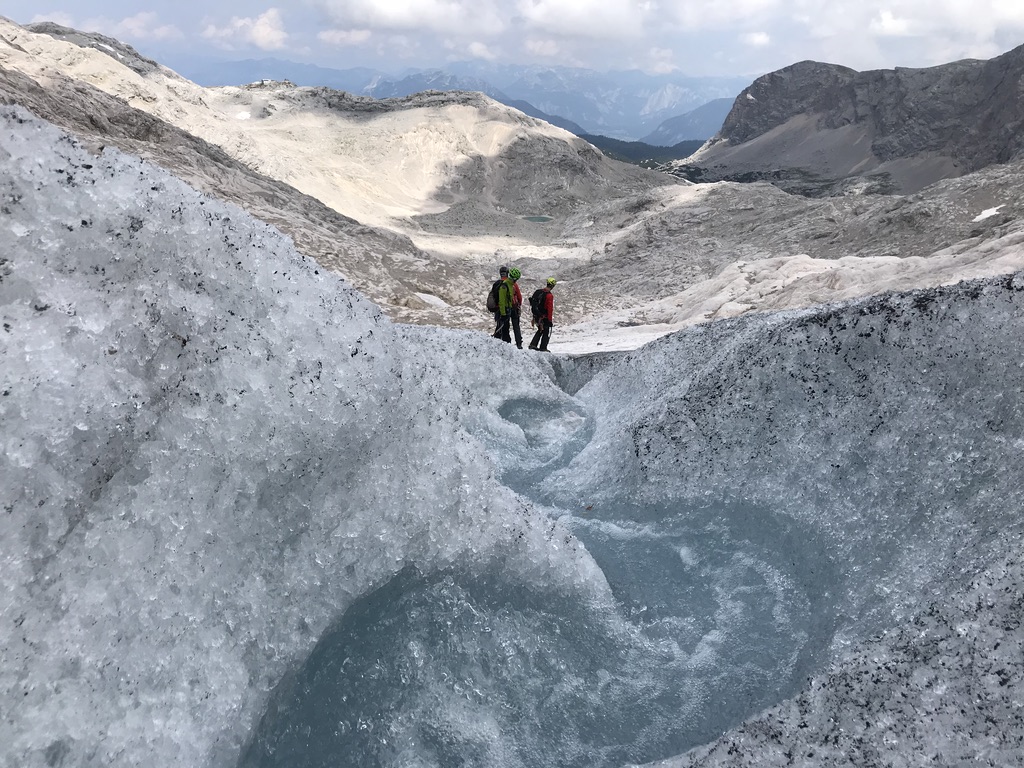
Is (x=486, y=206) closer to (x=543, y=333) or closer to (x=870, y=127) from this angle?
(x=543, y=333)

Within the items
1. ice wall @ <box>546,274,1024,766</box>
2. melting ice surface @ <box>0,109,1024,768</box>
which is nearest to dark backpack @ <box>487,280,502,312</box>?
ice wall @ <box>546,274,1024,766</box>

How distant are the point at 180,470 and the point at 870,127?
66.6 m

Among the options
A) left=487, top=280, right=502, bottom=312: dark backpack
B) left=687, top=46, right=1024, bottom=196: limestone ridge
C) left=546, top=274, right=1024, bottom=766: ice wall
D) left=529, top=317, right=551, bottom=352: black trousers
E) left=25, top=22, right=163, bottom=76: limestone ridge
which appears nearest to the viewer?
left=546, top=274, right=1024, bottom=766: ice wall

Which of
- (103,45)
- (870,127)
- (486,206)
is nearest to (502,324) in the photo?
(486,206)

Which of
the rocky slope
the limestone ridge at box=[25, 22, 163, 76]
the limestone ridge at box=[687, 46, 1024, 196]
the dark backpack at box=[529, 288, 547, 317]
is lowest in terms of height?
the dark backpack at box=[529, 288, 547, 317]

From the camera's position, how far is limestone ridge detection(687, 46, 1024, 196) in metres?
43.1

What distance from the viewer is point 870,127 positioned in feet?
184

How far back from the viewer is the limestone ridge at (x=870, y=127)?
141ft

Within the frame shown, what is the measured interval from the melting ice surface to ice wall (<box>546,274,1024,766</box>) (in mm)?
15

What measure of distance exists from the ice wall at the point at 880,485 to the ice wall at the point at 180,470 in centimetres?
119

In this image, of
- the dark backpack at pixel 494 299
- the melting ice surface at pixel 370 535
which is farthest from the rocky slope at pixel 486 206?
the melting ice surface at pixel 370 535

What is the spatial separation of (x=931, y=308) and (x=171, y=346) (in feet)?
12.0

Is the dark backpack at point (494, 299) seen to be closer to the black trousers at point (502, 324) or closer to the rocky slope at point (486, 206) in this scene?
the black trousers at point (502, 324)

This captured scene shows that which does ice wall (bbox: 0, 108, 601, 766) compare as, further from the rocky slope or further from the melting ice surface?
the rocky slope
